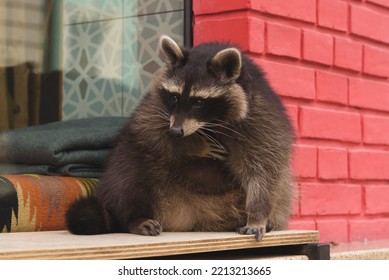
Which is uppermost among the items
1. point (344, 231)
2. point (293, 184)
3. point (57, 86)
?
point (57, 86)

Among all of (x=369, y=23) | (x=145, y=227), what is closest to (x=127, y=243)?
(x=145, y=227)

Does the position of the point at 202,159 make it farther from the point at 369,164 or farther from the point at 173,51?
the point at 369,164

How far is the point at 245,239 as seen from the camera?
282 cm

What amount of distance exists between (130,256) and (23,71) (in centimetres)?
170

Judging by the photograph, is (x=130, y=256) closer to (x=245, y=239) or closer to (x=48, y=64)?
(x=245, y=239)

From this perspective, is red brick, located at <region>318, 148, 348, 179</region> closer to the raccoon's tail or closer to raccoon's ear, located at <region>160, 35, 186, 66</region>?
raccoon's ear, located at <region>160, 35, 186, 66</region>

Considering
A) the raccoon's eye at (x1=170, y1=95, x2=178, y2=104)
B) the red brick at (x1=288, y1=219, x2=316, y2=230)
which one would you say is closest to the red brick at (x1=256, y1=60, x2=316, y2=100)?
the red brick at (x1=288, y1=219, x2=316, y2=230)

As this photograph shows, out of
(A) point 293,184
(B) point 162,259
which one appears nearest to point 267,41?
(A) point 293,184

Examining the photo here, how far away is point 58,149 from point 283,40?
47.5 inches

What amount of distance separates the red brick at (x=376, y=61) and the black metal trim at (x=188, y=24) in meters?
1.14

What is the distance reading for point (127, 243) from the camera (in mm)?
2432

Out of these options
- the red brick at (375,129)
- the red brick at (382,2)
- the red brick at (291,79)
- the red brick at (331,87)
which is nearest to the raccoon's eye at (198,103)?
the red brick at (291,79)

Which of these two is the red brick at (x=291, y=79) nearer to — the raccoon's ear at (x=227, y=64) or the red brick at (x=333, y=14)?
the red brick at (x=333, y=14)
